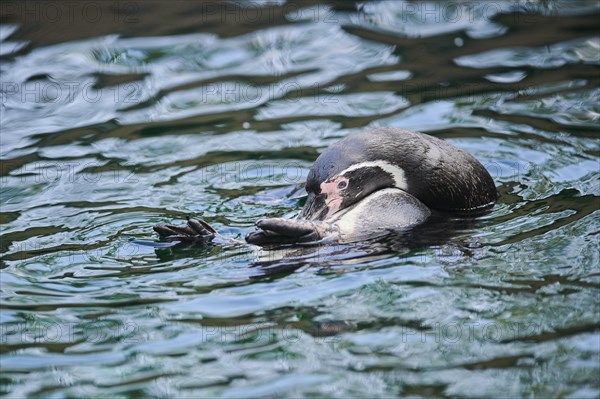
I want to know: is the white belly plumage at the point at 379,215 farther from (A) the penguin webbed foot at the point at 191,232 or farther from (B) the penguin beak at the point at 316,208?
(A) the penguin webbed foot at the point at 191,232

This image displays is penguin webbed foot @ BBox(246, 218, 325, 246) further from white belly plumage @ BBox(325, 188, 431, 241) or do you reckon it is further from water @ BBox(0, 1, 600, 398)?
white belly plumage @ BBox(325, 188, 431, 241)

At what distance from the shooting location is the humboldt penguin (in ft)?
20.8

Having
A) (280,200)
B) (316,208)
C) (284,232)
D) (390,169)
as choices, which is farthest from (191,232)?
(390,169)

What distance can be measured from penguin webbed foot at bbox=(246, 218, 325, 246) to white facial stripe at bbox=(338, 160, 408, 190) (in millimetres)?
637

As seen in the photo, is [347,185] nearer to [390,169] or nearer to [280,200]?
[390,169]

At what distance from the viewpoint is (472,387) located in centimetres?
440

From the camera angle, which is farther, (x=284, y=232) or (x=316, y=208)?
(x=316, y=208)

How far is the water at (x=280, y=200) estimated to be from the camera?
186 inches

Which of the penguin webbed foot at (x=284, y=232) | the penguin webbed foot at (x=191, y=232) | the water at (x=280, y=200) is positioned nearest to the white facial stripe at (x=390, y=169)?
the water at (x=280, y=200)

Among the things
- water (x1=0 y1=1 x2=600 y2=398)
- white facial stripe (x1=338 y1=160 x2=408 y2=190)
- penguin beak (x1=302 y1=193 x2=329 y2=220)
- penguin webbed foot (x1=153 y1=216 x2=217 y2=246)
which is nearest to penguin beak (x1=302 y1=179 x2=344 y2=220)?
penguin beak (x1=302 y1=193 x2=329 y2=220)

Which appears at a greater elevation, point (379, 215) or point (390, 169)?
point (390, 169)

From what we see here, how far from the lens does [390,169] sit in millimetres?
6578

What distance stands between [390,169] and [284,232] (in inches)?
41.9

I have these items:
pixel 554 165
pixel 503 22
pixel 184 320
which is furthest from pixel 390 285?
pixel 503 22
